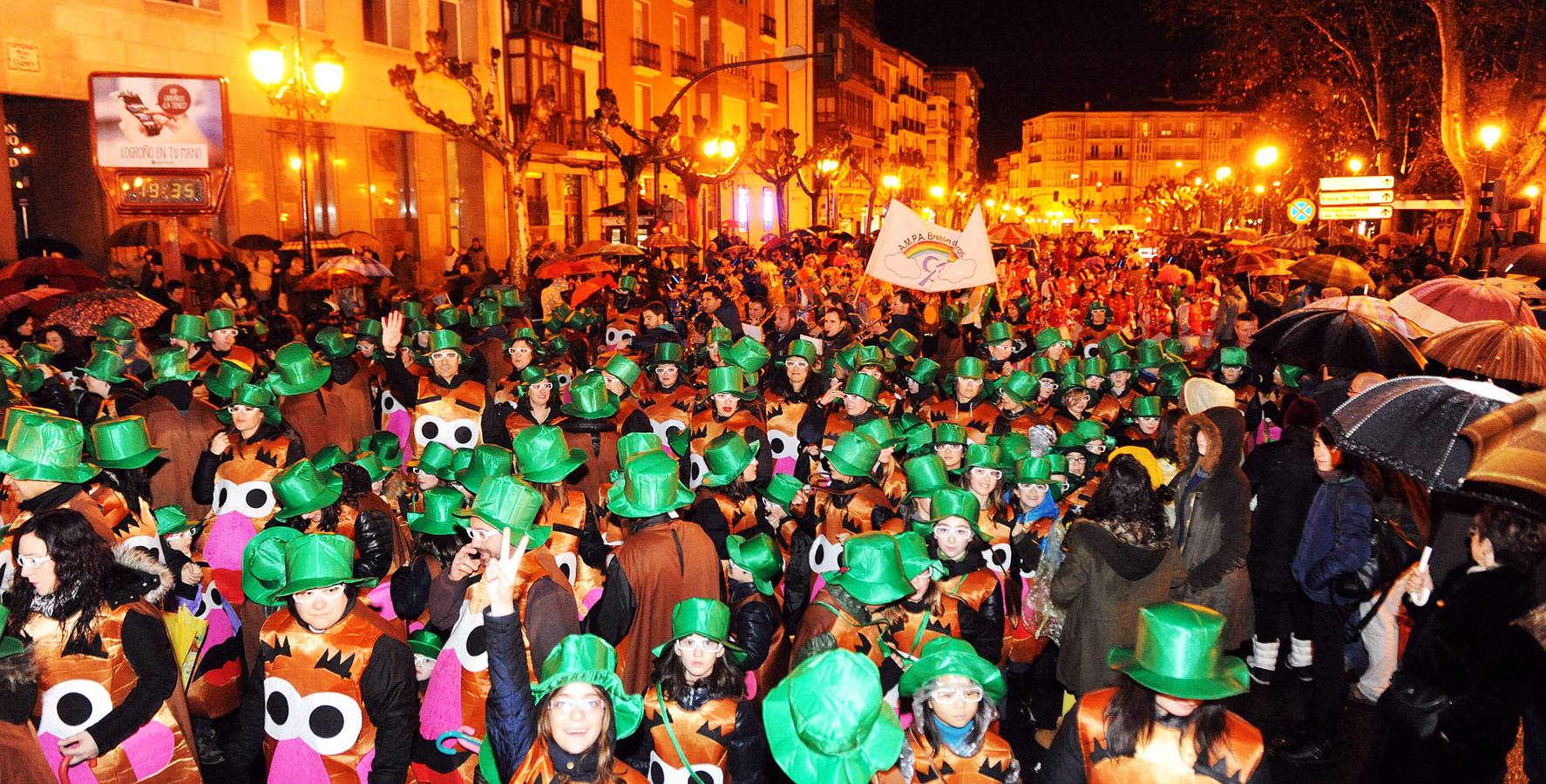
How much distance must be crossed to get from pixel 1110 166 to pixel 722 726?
150 m

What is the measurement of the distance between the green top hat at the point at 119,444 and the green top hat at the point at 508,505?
2.65 metres

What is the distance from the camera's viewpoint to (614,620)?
16.4 feet

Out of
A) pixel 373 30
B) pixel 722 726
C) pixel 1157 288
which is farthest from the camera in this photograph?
pixel 373 30

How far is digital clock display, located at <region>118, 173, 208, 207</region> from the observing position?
11.4 meters

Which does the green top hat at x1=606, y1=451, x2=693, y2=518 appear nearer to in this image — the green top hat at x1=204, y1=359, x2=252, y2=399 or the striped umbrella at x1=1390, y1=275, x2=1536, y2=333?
the green top hat at x1=204, y1=359, x2=252, y2=399

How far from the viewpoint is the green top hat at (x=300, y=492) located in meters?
5.38

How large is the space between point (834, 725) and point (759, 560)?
207 cm

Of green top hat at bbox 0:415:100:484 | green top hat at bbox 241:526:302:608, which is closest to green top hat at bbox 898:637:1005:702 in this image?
green top hat at bbox 241:526:302:608

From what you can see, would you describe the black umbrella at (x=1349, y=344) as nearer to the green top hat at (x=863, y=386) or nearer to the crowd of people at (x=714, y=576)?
the crowd of people at (x=714, y=576)

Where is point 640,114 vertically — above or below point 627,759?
above

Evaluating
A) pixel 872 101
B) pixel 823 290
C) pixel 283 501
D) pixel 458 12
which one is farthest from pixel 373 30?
pixel 872 101

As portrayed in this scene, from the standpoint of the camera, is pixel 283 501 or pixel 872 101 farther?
pixel 872 101

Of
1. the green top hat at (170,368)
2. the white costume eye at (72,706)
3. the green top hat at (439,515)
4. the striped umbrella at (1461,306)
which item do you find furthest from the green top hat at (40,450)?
the striped umbrella at (1461,306)

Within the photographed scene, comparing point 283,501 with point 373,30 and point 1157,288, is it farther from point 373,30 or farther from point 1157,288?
point 373,30
